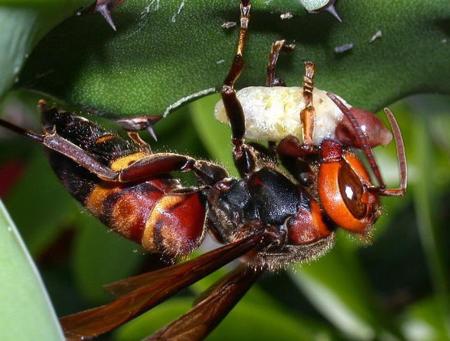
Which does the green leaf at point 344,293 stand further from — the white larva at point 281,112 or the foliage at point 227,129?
the white larva at point 281,112

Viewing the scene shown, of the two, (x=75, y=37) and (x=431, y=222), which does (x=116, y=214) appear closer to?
(x=75, y=37)

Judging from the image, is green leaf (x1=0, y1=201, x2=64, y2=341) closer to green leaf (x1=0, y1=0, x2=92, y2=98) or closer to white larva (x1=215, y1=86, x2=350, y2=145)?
green leaf (x1=0, y1=0, x2=92, y2=98)

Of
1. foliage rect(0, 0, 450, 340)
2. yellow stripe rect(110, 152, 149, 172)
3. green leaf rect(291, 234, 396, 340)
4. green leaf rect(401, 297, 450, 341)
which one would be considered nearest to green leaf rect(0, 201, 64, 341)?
foliage rect(0, 0, 450, 340)

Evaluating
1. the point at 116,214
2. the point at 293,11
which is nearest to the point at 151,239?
the point at 116,214

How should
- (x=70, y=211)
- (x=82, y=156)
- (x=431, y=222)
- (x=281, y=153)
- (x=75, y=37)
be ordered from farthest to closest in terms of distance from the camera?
1. (x=70, y=211)
2. (x=431, y=222)
3. (x=281, y=153)
4. (x=82, y=156)
5. (x=75, y=37)

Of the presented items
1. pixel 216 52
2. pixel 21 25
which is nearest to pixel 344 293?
pixel 216 52

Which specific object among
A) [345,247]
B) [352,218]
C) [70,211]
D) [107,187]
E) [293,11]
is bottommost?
[345,247]

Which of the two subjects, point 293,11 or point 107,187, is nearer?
point 293,11

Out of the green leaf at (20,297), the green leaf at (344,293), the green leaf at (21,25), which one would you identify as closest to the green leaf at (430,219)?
the green leaf at (344,293)
